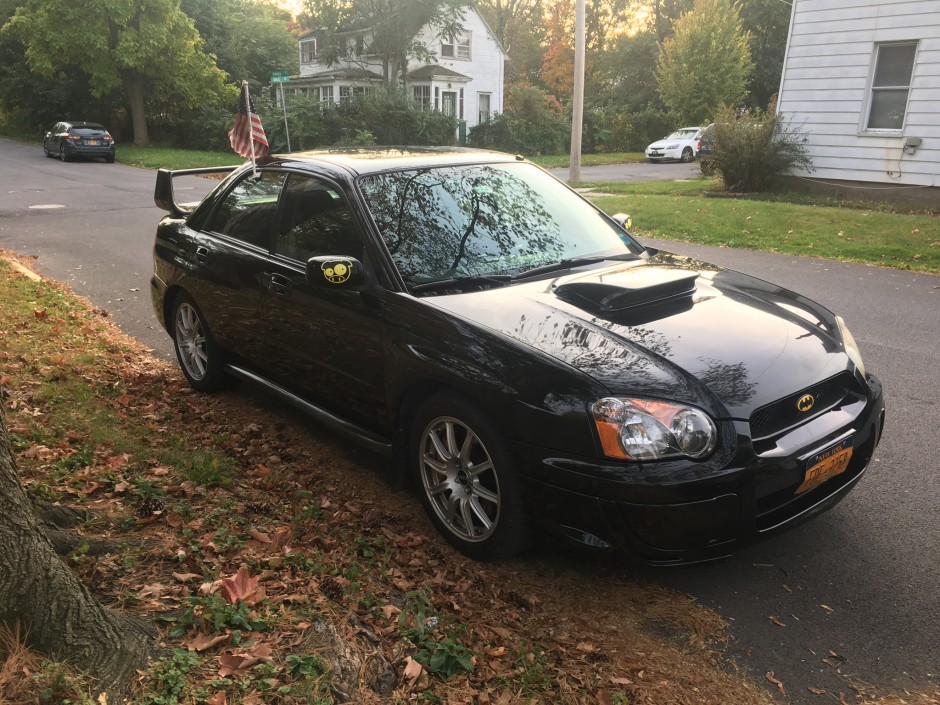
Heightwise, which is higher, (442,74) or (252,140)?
(442,74)

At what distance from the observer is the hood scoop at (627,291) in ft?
11.8

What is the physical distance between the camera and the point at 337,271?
3752 millimetres

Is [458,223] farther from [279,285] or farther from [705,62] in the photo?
[705,62]

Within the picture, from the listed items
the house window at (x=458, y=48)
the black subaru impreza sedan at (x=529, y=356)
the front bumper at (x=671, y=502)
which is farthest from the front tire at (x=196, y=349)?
the house window at (x=458, y=48)

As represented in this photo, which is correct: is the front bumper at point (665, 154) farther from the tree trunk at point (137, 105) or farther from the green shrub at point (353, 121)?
the tree trunk at point (137, 105)

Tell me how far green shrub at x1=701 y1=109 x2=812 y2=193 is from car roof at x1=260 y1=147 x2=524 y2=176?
45.3 ft

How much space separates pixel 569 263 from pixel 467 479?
4.43ft

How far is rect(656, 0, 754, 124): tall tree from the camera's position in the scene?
38406 mm

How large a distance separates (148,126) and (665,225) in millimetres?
34487

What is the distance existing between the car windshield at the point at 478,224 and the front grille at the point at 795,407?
1.41m

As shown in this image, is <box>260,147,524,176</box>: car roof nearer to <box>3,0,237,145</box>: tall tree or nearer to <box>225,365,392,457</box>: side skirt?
<box>225,365,392,457</box>: side skirt

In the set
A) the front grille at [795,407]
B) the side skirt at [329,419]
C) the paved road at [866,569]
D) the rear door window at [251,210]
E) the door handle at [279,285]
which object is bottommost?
the paved road at [866,569]

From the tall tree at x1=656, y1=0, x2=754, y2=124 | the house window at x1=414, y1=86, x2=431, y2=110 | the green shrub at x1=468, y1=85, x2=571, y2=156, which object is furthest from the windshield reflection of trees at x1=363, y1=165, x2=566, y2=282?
the house window at x1=414, y1=86, x2=431, y2=110

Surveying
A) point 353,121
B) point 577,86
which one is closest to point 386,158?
point 577,86
